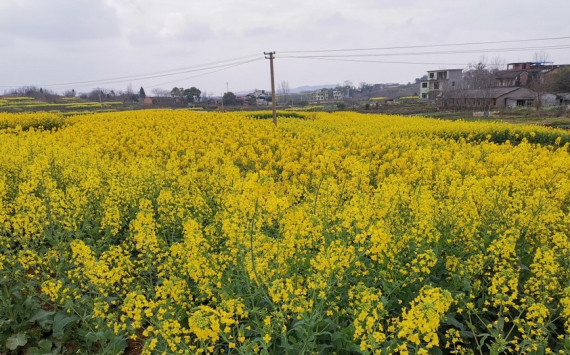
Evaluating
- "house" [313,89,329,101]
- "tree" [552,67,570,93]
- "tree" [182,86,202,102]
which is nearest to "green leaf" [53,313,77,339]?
"tree" [552,67,570,93]

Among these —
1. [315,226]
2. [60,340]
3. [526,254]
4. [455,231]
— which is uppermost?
[315,226]

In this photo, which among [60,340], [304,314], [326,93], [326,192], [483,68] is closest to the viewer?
[304,314]

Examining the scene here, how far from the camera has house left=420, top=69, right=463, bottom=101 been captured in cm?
8294

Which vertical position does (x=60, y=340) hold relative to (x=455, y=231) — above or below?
below

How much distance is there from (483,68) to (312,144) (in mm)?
94565

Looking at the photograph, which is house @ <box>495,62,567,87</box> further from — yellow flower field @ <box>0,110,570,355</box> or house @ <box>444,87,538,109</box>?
yellow flower field @ <box>0,110,570,355</box>

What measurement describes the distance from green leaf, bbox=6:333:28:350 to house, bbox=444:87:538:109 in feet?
187

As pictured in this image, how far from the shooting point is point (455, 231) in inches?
175

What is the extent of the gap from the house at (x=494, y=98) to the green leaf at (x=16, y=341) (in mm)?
56912

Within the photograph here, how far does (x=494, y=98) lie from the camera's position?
54.4 meters

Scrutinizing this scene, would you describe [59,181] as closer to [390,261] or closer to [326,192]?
[326,192]

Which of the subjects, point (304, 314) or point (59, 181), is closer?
point (304, 314)

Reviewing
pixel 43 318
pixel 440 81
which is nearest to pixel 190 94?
pixel 440 81

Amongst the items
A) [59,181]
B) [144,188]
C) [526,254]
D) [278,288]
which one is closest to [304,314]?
[278,288]
